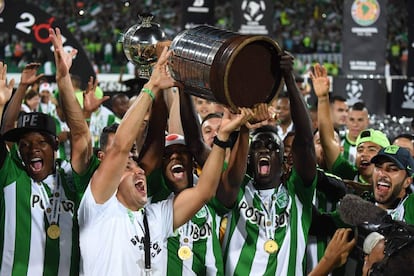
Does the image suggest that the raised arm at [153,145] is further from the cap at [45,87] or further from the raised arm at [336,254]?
the cap at [45,87]

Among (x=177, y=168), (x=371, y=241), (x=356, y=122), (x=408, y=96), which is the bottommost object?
(x=408, y=96)

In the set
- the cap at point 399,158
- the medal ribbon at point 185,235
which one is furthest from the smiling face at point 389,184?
the medal ribbon at point 185,235

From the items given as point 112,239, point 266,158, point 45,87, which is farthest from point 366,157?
point 45,87

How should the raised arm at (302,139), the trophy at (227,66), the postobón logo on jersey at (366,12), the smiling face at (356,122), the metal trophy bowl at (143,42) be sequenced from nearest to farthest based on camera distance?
the trophy at (227,66) < the metal trophy bowl at (143,42) < the raised arm at (302,139) < the smiling face at (356,122) < the postobón logo on jersey at (366,12)

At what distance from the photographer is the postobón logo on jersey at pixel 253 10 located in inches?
540

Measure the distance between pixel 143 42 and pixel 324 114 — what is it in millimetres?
1714

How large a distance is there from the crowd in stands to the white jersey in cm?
1797

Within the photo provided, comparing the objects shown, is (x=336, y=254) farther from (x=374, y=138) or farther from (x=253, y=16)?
(x=253, y=16)

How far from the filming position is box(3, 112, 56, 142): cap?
4902 millimetres

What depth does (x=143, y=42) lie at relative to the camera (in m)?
4.53

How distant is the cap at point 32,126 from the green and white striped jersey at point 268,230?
44.1 inches

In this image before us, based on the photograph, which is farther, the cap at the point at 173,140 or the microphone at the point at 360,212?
→ the cap at the point at 173,140

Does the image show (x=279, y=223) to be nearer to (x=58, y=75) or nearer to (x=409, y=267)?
(x=58, y=75)

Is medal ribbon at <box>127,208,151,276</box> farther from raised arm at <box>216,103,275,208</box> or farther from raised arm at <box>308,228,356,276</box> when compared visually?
raised arm at <box>308,228,356,276</box>
